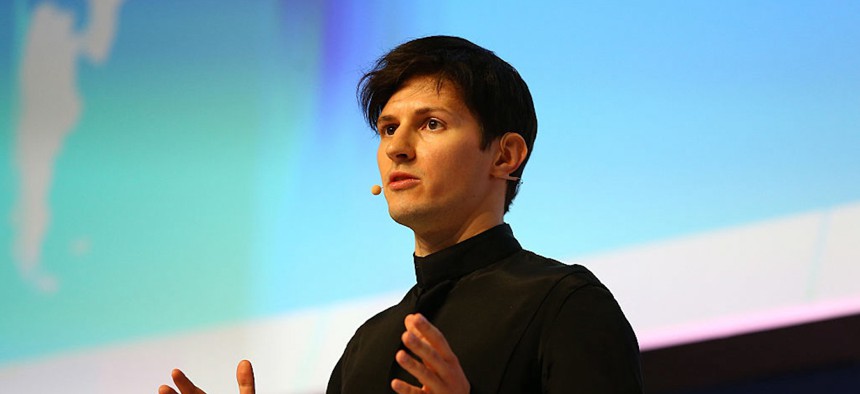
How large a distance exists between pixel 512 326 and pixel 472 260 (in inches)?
6.9

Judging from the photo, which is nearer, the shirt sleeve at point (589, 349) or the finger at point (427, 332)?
Result: the finger at point (427, 332)

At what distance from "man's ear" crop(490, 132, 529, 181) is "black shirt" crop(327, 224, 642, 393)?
0.26 feet

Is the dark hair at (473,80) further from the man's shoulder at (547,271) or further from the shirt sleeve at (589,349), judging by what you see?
the shirt sleeve at (589,349)

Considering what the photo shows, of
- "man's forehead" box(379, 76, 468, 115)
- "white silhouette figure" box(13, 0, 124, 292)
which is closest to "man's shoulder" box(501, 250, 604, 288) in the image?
"man's forehead" box(379, 76, 468, 115)

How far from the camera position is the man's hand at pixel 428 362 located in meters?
1.19

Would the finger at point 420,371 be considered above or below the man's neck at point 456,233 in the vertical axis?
below

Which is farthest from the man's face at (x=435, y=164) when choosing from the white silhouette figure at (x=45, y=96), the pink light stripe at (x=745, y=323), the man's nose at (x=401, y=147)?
the white silhouette figure at (x=45, y=96)

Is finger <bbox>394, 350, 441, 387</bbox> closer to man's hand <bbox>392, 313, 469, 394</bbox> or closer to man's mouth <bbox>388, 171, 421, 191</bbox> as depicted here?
man's hand <bbox>392, 313, 469, 394</bbox>

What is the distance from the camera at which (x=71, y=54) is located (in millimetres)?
2779

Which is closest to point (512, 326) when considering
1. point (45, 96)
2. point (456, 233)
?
point (456, 233)

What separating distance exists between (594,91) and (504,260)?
0.88m

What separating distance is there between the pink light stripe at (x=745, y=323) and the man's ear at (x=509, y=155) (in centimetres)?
74

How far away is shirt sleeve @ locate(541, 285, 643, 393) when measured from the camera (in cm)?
132

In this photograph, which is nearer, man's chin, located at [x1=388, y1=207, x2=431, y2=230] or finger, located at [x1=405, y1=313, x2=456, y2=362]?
finger, located at [x1=405, y1=313, x2=456, y2=362]
